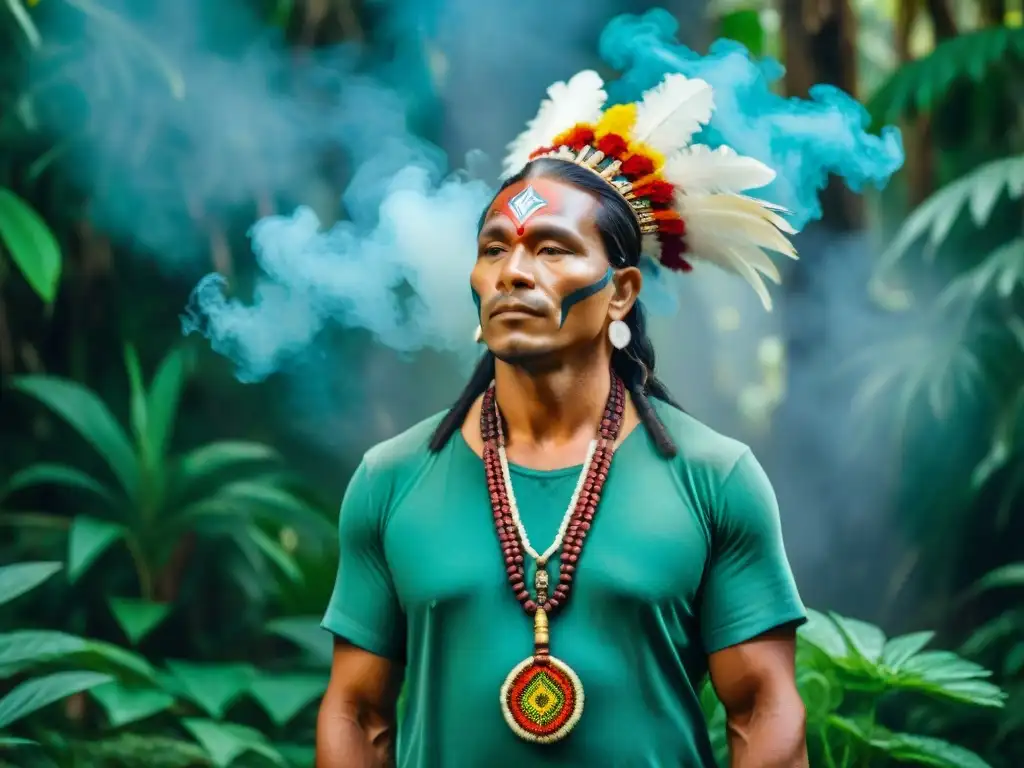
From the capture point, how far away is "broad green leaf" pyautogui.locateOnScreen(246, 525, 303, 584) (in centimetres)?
308

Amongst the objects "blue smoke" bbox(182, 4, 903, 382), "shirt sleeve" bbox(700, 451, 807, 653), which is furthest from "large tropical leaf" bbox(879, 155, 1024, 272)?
"shirt sleeve" bbox(700, 451, 807, 653)

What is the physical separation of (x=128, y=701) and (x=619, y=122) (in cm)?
167

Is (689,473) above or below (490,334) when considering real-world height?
below

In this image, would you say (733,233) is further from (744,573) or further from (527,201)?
(744,573)

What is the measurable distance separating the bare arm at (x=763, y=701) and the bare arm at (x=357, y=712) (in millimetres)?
455

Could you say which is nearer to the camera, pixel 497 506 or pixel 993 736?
pixel 497 506

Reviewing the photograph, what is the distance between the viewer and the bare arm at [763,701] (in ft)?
5.17

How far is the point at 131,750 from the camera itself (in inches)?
104

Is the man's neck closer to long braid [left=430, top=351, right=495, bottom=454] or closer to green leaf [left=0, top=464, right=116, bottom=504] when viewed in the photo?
long braid [left=430, top=351, right=495, bottom=454]

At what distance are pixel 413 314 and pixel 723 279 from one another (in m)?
2.04

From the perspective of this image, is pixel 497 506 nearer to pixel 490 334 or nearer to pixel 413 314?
pixel 490 334

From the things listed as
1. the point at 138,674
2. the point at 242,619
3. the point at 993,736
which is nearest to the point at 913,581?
the point at 993,736

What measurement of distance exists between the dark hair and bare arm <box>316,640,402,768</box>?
1.02 ft

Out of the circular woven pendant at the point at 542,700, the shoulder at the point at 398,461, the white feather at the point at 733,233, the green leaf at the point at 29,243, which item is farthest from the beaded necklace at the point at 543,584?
the green leaf at the point at 29,243
